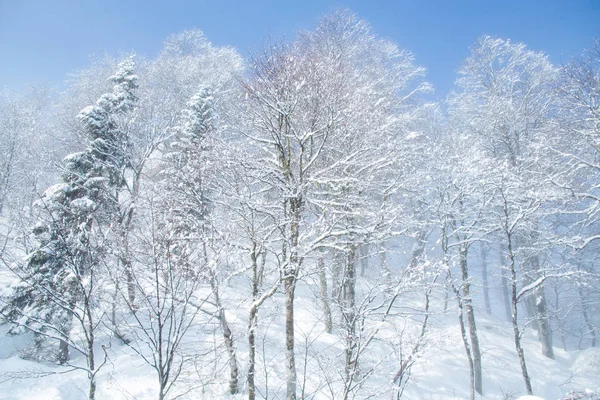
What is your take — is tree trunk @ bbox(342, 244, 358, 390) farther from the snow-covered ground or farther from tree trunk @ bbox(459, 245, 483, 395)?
tree trunk @ bbox(459, 245, 483, 395)

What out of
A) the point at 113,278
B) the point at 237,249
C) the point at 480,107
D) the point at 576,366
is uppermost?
the point at 480,107

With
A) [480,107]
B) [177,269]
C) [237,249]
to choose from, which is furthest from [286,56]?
[480,107]

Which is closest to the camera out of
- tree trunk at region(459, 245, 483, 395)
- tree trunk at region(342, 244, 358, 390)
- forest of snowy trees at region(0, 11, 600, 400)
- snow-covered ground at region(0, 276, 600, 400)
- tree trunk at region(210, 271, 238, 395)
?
tree trunk at region(342, 244, 358, 390)

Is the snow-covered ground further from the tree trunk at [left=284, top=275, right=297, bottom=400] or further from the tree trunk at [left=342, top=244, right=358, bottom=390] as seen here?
the tree trunk at [left=342, top=244, right=358, bottom=390]

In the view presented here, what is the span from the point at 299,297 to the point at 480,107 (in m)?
14.0

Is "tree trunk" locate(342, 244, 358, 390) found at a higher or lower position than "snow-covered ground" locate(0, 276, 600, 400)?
higher

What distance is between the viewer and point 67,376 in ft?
28.4

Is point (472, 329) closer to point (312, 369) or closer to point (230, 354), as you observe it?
point (312, 369)

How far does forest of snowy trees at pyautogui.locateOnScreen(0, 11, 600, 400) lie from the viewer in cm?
661

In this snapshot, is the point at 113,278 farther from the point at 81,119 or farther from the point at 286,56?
the point at 81,119

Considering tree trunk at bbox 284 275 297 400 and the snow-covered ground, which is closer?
tree trunk at bbox 284 275 297 400

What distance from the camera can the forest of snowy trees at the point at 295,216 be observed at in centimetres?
661

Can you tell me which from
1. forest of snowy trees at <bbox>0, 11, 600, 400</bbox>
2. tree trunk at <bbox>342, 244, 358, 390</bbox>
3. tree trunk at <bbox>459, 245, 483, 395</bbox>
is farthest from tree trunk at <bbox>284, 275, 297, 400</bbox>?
tree trunk at <bbox>459, 245, 483, 395</bbox>

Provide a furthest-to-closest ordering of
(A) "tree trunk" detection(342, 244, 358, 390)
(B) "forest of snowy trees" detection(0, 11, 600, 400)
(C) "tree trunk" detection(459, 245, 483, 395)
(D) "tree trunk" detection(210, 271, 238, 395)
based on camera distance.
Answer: (C) "tree trunk" detection(459, 245, 483, 395), (D) "tree trunk" detection(210, 271, 238, 395), (B) "forest of snowy trees" detection(0, 11, 600, 400), (A) "tree trunk" detection(342, 244, 358, 390)
